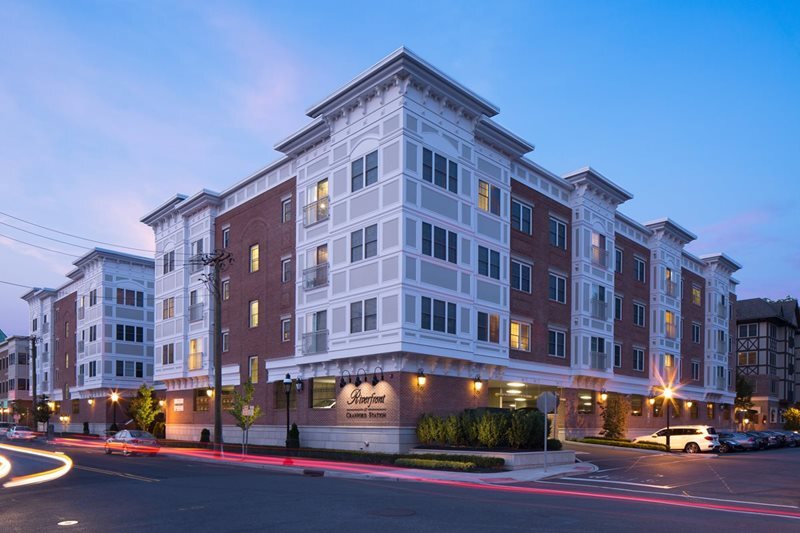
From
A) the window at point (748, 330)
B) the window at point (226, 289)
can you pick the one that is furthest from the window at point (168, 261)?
the window at point (748, 330)

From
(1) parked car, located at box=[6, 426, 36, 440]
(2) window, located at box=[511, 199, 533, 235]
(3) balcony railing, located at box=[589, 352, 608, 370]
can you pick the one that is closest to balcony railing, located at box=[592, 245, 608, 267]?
(3) balcony railing, located at box=[589, 352, 608, 370]

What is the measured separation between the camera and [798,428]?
8288cm

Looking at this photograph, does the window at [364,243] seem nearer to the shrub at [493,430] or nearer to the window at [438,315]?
the window at [438,315]

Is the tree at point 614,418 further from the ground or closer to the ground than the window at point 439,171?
closer to the ground

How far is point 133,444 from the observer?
3662 centimetres

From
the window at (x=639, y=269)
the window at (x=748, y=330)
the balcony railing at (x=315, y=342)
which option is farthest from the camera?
the window at (x=748, y=330)

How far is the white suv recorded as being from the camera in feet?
136

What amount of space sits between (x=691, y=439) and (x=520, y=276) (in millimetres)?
14415

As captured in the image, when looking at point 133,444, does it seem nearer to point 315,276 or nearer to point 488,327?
point 315,276

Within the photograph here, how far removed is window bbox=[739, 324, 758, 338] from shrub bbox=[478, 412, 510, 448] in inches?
2910

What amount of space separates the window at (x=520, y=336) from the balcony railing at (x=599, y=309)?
6863 millimetres

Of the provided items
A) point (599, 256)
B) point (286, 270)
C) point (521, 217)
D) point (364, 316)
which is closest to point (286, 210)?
point (286, 270)

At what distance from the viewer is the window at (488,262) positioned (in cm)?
3600

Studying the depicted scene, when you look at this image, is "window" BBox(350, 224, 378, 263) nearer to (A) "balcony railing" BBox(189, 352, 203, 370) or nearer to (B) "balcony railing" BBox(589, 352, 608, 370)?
(A) "balcony railing" BBox(189, 352, 203, 370)
